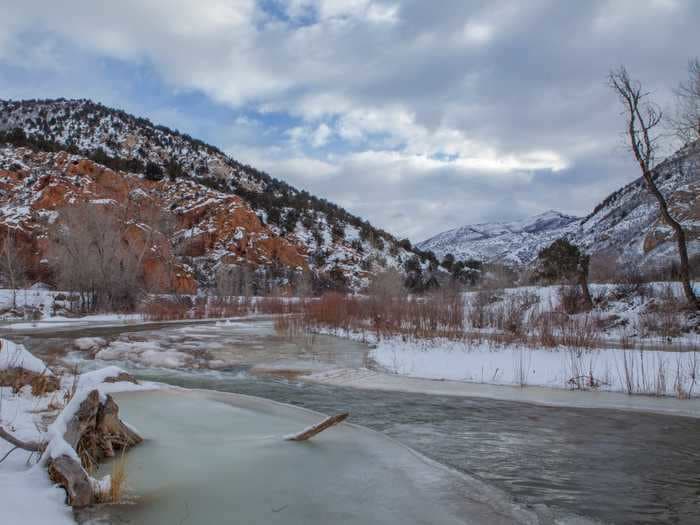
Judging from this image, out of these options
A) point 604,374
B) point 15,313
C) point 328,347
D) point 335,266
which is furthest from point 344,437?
point 335,266

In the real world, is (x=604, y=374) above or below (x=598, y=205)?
below

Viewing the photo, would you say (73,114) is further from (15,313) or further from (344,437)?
(344,437)

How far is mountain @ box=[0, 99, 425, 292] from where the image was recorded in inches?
2053

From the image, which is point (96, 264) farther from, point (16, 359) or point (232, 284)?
point (16, 359)

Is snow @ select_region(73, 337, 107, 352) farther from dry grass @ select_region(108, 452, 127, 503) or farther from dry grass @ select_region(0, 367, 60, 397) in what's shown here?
dry grass @ select_region(108, 452, 127, 503)

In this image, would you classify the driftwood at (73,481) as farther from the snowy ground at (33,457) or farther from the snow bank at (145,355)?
the snow bank at (145,355)

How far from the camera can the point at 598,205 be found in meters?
98.2

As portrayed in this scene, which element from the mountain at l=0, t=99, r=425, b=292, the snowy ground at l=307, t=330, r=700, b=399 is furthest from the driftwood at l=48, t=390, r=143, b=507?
the mountain at l=0, t=99, r=425, b=292

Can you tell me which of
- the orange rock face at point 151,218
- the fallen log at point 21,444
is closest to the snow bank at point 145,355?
the fallen log at point 21,444

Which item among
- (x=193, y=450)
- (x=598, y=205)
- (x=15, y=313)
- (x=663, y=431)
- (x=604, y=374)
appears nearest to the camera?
(x=193, y=450)

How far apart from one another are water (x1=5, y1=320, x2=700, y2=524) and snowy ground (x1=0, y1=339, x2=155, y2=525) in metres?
3.40

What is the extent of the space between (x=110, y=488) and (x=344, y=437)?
282 cm

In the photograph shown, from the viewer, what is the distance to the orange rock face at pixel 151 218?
48.8 metres

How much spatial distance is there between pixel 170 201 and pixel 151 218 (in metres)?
24.4
